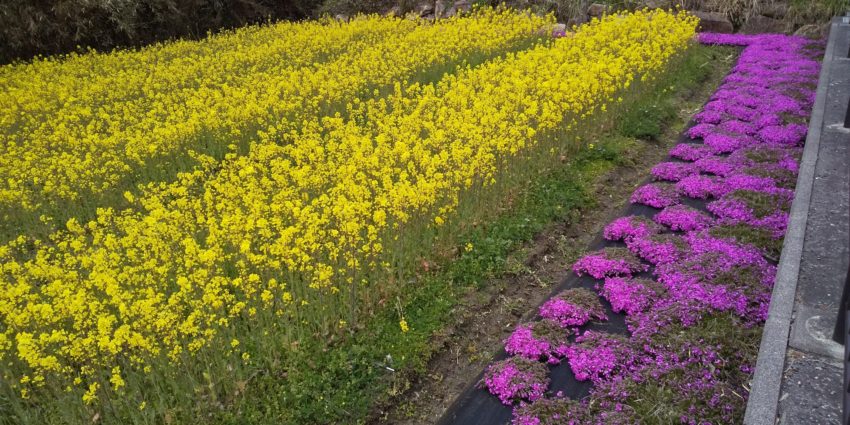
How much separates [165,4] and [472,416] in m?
21.5

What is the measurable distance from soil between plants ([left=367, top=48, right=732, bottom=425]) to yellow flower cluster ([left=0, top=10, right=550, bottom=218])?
5.71 meters

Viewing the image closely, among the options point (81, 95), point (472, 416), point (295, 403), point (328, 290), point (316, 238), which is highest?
point (81, 95)

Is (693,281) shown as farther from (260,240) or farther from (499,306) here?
(260,240)

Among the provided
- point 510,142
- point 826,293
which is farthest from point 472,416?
point 510,142

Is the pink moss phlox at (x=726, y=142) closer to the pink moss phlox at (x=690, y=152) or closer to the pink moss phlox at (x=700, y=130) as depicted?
the pink moss phlox at (x=690, y=152)

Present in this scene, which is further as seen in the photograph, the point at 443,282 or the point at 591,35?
the point at 591,35

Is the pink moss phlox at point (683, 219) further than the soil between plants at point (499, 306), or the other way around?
the pink moss phlox at point (683, 219)

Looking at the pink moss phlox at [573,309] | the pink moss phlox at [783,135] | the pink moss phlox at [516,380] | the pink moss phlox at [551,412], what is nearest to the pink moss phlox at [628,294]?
the pink moss phlox at [573,309]

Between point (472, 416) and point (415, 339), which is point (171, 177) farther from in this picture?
point (472, 416)

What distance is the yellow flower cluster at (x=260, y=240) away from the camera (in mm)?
5445

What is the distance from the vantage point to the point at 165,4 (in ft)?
70.6

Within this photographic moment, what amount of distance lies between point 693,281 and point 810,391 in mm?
2309

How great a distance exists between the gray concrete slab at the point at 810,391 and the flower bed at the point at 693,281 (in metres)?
0.51

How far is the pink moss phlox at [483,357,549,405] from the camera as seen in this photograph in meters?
5.60
